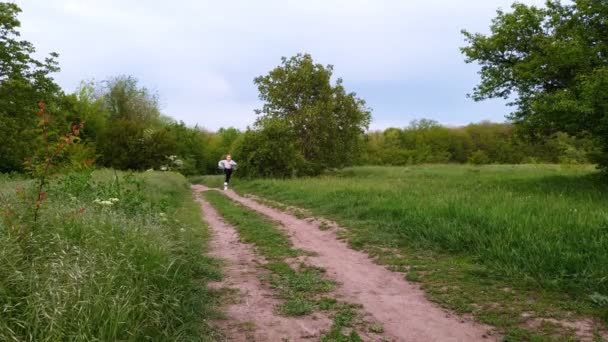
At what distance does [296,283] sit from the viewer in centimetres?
539

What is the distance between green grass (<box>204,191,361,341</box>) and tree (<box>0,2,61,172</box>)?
18.9 meters

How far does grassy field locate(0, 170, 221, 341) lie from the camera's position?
3.03m

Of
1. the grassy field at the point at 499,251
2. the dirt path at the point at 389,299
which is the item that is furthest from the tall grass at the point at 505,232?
the dirt path at the point at 389,299

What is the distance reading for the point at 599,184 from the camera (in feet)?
46.9

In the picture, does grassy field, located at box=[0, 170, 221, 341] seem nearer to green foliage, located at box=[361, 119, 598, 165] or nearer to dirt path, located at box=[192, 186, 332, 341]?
dirt path, located at box=[192, 186, 332, 341]

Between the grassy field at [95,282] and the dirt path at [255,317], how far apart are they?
241 mm

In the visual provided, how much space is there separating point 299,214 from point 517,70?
354 inches

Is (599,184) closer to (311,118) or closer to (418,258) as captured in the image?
(418,258)

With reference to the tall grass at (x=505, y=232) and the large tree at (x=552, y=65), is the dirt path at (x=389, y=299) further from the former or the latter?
the large tree at (x=552, y=65)

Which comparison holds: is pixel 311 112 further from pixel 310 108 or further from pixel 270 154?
pixel 270 154

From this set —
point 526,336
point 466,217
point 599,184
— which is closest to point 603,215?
point 466,217

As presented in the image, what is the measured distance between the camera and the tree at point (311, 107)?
98.1 feet

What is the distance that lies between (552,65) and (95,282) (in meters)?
14.5

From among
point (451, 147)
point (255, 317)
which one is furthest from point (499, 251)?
point (451, 147)
